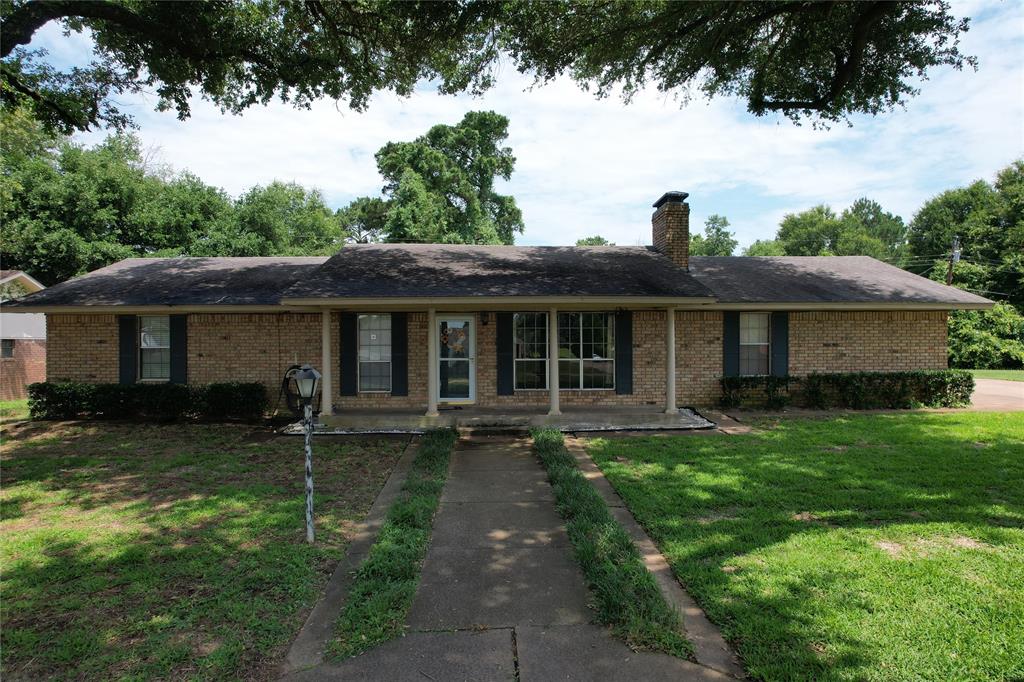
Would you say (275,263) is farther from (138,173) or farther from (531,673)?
(138,173)

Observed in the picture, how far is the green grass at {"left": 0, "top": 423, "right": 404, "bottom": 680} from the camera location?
3.09 meters

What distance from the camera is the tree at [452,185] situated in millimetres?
26547

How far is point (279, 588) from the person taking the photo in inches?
150

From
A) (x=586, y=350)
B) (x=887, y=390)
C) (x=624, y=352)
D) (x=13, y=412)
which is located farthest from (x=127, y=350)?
(x=887, y=390)

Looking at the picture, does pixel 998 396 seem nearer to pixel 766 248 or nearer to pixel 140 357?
pixel 140 357

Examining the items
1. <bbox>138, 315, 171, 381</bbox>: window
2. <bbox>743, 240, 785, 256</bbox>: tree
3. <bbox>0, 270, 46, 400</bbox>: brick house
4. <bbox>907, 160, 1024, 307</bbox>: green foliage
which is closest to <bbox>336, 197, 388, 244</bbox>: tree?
<bbox>0, 270, 46, 400</bbox>: brick house

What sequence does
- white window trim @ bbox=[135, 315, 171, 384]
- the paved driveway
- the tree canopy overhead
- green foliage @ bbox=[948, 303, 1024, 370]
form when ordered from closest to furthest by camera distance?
1. the tree canopy overhead
2. the paved driveway
3. white window trim @ bbox=[135, 315, 171, 384]
4. green foliage @ bbox=[948, 303, 1024, 370]

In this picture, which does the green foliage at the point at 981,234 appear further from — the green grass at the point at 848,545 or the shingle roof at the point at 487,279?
the green grass at the point at 848,545

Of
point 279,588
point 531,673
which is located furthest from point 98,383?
point 531,673

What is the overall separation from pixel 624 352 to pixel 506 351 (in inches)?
100

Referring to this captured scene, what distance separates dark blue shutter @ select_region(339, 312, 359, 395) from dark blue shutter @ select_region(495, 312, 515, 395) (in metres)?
3.04

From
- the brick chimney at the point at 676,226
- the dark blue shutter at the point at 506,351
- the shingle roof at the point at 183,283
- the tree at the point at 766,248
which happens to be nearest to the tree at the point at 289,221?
the shingle roof at the point at 183,283

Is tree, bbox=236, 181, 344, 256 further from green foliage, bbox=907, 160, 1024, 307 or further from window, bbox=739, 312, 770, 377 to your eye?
green foliage, bbox=907, 160, 1024, 307

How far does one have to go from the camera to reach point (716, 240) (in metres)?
69.2
